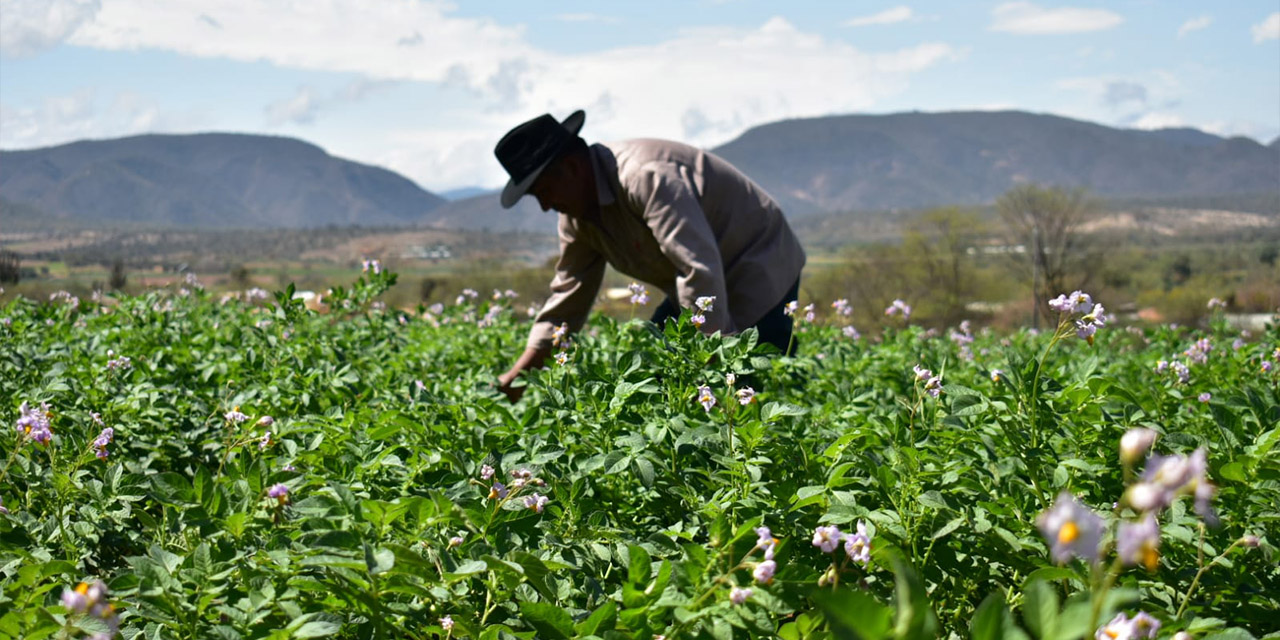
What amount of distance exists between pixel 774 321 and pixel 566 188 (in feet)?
3.73

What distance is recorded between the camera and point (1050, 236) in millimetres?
53750

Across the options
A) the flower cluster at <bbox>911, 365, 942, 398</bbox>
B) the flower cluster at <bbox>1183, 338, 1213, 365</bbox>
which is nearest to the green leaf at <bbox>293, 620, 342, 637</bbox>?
the flower cluster at <bbox>911, 365, 942, 398</bbox>

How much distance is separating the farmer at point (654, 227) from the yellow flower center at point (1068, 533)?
2.73 m

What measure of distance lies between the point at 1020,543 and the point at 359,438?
1.55 m

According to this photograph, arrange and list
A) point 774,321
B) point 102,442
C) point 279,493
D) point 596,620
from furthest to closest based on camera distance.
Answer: point 774,321, point 102,442, point 279,493, point 596,620

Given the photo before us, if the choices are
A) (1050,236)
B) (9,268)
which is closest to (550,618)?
(9,268)

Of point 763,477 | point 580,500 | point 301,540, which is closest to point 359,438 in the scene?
point 580,500

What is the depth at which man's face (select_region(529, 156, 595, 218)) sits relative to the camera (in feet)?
13.1

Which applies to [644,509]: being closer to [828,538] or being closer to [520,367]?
[828,538]

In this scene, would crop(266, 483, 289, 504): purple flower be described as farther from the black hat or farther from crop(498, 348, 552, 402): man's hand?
the black hat

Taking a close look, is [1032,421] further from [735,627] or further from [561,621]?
[561,621]

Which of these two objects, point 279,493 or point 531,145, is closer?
point 279,493

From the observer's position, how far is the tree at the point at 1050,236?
162 feet

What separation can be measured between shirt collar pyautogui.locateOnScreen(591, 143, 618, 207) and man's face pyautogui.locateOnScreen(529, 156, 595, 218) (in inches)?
1.9
